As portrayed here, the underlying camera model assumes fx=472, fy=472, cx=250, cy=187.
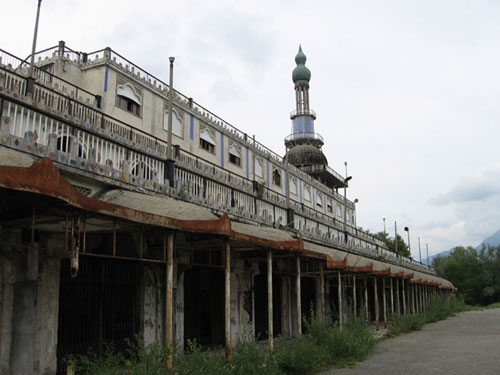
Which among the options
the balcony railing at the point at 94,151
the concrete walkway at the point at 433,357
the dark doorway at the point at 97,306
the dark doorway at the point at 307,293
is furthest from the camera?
the dark doorway at the point at 307,293

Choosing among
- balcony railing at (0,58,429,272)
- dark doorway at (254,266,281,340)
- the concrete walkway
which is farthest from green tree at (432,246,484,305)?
balcony railing at (0,58,429,272)

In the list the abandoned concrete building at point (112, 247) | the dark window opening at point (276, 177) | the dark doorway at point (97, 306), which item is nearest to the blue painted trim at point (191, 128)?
the abandoned concrete building at point (112, 247)

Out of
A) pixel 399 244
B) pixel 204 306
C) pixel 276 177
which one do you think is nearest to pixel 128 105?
pixel 204 306

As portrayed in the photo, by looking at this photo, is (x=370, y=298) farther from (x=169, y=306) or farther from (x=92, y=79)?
(x=169, y=306)

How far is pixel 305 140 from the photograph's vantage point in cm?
6300

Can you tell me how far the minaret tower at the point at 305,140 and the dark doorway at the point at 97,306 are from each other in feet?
149

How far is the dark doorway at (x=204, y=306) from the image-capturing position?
14898mm

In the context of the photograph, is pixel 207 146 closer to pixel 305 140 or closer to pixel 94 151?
pixel 94 151

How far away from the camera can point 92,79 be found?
2392 cm

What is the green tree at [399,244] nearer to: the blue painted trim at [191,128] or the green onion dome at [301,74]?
the green onion dome at [301,74]

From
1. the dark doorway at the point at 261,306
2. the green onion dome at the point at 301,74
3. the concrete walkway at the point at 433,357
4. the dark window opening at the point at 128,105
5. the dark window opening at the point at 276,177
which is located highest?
the green onion dome at the point at 301,74

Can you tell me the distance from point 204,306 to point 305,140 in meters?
49.1

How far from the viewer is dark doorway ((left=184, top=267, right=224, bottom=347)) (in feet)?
48.9

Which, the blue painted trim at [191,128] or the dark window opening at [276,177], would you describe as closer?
the blue painted trim at [191,128]
